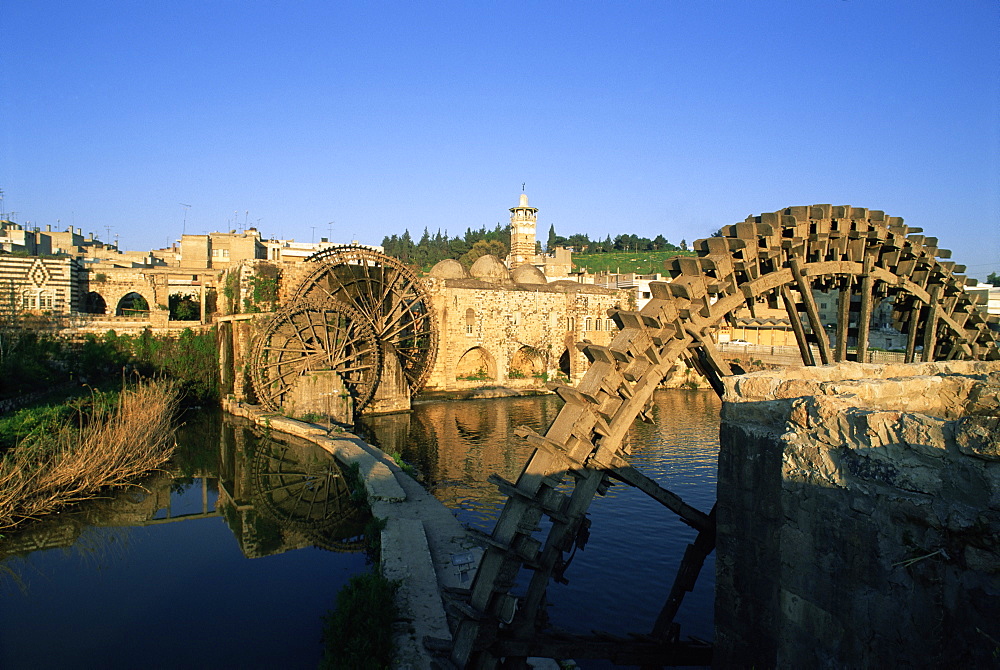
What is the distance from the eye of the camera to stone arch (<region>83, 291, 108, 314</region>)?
25828 millimetres

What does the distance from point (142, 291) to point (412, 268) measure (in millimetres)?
12014

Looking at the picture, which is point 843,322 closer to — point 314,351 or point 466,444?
point 466,444

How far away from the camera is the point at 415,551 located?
7242 mm

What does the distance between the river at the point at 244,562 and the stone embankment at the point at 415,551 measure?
2.22 ft

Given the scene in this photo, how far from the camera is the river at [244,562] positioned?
6.38 m

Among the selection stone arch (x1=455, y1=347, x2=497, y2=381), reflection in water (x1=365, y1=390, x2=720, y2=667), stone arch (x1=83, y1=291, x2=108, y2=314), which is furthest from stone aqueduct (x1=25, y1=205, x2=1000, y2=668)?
stone arch (x1=83, y1=291, x2=108, y2=314)

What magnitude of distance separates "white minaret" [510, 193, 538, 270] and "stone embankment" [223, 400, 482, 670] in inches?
1030

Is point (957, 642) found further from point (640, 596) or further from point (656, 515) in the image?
point (656, 515)

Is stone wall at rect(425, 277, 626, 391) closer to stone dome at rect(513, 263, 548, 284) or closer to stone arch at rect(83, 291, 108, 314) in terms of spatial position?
stone dome at rect(513, 263, 548, 284)

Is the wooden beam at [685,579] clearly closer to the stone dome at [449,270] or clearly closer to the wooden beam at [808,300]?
the wooden beam at [808,300]

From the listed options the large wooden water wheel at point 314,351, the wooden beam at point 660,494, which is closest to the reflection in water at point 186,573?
the wooden beam at point 660,494

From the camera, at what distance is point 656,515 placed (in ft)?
34.4

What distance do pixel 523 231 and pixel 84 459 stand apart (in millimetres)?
29916

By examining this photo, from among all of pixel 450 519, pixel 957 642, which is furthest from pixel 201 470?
→ pixel 957 642
